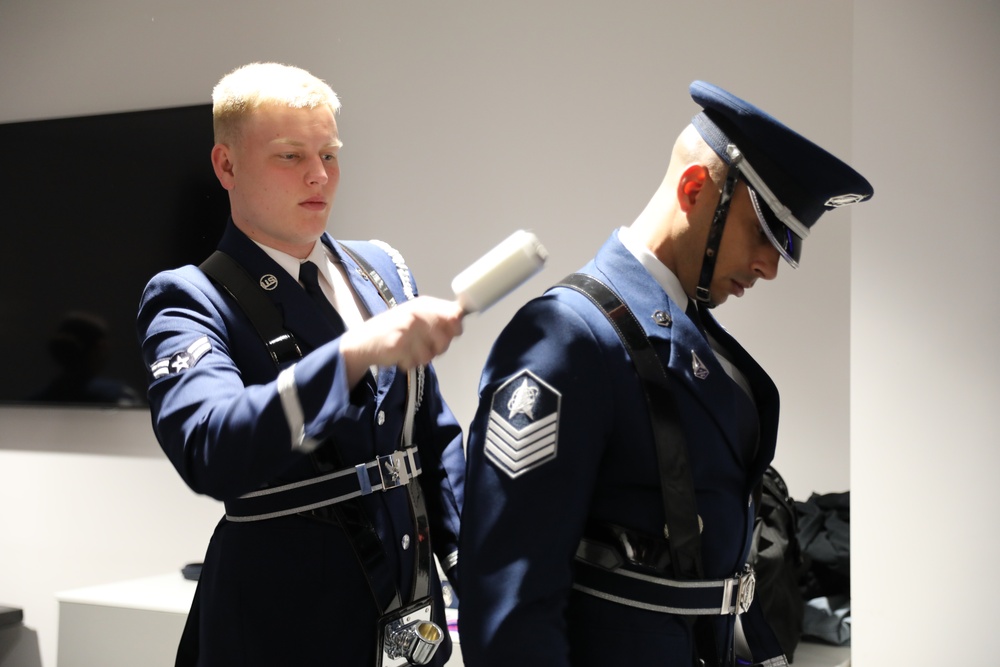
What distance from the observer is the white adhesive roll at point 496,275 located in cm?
125

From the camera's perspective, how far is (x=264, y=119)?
166 centimetres

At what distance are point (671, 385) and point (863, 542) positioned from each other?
1387 mm

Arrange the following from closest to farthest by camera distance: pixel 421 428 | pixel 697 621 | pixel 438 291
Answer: pixel 697 621 < pixel 421 428 < pixel 438 291

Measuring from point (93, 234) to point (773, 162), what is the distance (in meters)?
3.41

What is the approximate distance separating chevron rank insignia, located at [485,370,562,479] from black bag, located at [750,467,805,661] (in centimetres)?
156

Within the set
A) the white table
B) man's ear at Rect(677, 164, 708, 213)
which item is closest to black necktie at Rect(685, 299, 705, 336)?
man's ear at Rect(677, 164, 708, 213)

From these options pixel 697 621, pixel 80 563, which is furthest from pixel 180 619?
pixel 697 621

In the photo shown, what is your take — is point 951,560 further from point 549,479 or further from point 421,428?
point 549,479

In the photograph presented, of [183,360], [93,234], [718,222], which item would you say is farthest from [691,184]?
[93,234]

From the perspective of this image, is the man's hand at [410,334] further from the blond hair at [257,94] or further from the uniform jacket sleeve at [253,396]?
the blond hair at [257,94]

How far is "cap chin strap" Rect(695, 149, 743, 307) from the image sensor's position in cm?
138

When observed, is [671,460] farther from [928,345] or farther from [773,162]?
[928,345]

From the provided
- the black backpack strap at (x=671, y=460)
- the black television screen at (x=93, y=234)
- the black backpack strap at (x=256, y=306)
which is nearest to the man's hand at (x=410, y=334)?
the black backpack strap at (x=671, y=460)

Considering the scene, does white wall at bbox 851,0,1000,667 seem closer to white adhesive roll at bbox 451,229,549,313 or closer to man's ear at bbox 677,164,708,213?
man's ear at bbox 677,164,708,213
